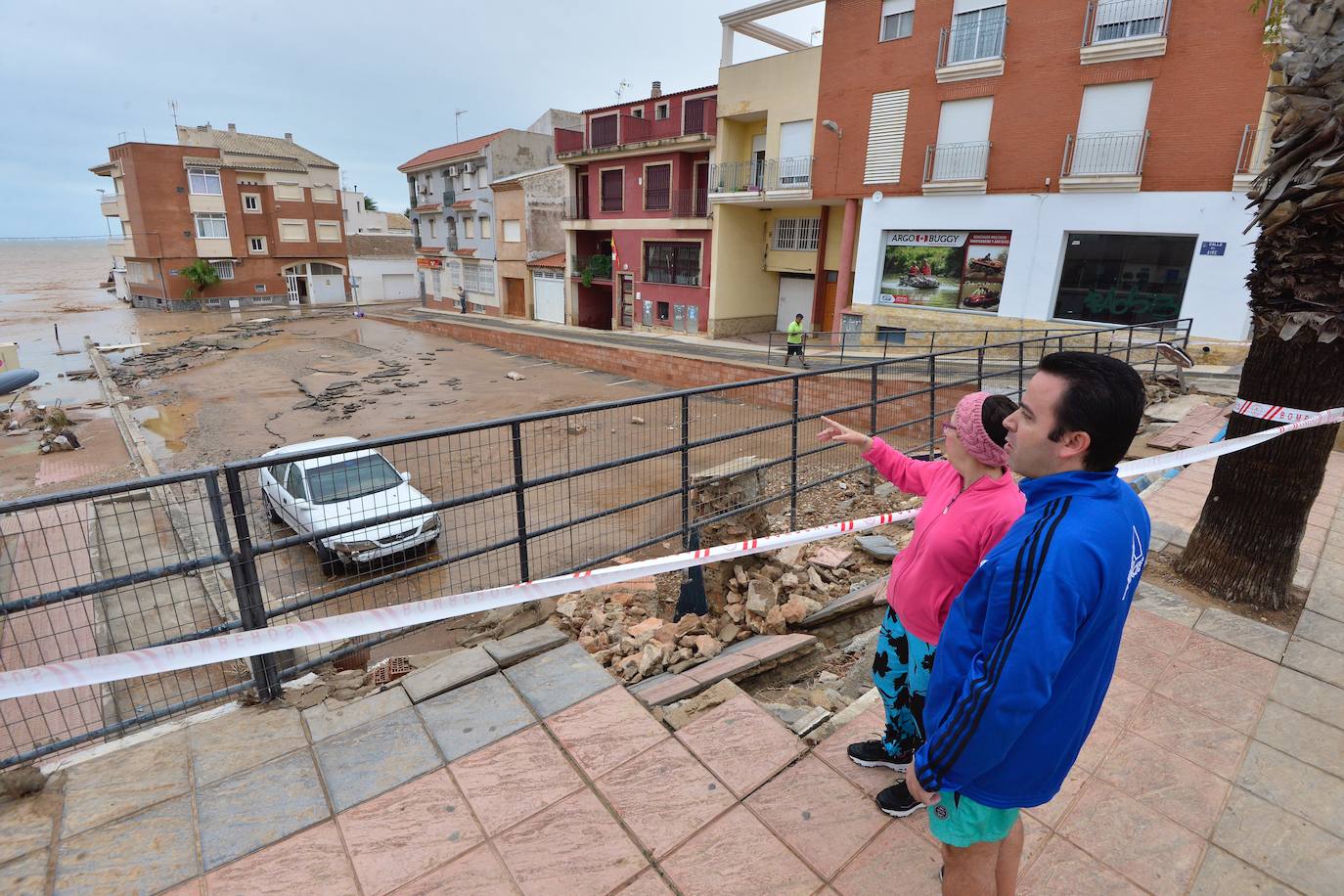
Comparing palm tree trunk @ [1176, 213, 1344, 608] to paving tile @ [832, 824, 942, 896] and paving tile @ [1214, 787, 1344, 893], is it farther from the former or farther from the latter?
paving tile @ [832, 824, 942, 896]

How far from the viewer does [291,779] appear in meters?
2.68

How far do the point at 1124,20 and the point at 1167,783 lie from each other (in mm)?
18805

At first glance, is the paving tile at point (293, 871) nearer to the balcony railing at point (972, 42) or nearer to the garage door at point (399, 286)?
the balcony railing at point (972, 42)

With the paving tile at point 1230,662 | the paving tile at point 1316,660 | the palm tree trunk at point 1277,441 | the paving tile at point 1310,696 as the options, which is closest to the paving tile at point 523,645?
the paving tile at point 1230,662

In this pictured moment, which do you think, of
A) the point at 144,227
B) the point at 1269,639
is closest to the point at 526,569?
the point at 1269,639

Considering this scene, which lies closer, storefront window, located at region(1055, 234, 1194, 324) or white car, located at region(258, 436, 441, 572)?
white car, located at region(258, 436, 441, 572)

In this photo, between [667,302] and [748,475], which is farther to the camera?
[667,302]

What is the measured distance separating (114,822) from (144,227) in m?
55.9

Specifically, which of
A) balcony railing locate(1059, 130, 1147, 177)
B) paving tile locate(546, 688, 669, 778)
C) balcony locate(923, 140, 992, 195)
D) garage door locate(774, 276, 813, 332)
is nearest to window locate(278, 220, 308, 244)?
garage door locate(774, 276, 813, 332)

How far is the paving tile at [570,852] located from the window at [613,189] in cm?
3014

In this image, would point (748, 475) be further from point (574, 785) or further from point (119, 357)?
point (119, 357)

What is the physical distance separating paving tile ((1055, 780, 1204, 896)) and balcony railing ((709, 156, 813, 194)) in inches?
885

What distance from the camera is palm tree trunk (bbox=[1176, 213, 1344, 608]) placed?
12.0 feet

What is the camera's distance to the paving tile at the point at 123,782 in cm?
249
